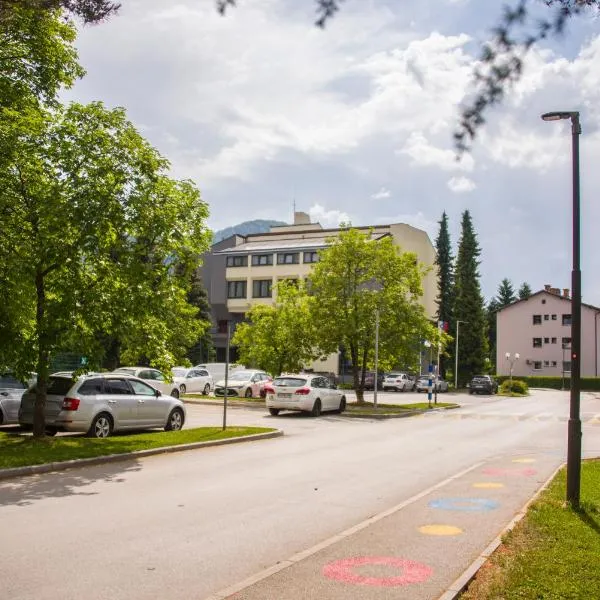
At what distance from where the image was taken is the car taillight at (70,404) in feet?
50.4

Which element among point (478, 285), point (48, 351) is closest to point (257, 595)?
point (48, 351)

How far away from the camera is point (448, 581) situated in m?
5.74

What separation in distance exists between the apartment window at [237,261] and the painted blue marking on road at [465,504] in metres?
64.8

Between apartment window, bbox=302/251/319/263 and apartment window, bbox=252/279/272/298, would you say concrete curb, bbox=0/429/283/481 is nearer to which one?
apartment window, bbox=302/251/319/263

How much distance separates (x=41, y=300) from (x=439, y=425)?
1442 cm

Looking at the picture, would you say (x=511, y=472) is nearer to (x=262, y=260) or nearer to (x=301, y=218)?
(x=262, y=260)

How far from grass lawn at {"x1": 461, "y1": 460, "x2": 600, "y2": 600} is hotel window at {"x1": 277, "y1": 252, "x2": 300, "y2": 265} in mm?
62231

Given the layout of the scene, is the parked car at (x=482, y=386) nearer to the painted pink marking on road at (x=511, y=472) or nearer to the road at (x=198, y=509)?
the road at (x=198, y=509)

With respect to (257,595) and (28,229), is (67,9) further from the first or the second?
(28,229)

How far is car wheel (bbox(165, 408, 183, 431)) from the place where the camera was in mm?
17938

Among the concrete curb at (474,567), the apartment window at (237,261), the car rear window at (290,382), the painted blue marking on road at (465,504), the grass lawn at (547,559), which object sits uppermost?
the apartment window at (237,261)

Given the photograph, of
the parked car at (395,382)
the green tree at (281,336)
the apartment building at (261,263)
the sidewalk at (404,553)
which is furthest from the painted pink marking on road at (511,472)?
the apartment building at (261,263)

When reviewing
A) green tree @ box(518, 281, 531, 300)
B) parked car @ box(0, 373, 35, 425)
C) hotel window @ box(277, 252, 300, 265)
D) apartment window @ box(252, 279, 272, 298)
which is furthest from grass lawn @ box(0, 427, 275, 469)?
green tree @ box(518, 281, 531, 300)

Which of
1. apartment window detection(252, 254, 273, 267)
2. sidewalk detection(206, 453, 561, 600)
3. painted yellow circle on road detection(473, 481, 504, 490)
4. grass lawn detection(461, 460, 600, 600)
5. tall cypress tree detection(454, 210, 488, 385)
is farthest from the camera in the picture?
tall cypress tree detection(454, 210, 488, 385)
